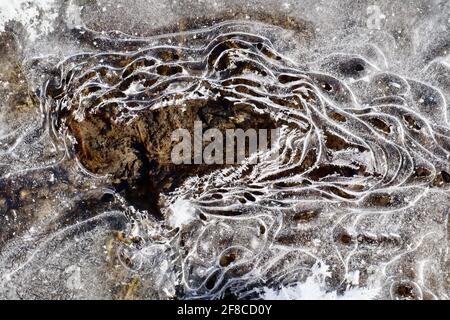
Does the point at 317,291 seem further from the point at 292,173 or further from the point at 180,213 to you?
the point at 180,213

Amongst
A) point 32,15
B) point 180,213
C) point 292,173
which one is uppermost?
point 32,15

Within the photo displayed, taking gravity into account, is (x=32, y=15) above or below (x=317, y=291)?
above

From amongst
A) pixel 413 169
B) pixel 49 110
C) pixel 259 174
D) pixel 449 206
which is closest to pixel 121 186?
pixel 49 110

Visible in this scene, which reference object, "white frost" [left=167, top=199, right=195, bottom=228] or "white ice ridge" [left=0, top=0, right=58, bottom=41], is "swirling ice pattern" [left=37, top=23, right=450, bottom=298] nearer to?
"white frost" [left=167, top=199, right=195, bottom=228]

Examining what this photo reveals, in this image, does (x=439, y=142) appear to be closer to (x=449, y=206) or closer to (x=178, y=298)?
(x=449, y=206)

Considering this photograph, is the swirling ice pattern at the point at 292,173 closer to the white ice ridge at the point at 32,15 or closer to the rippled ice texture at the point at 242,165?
the rippled ice texture at the point at 242,165

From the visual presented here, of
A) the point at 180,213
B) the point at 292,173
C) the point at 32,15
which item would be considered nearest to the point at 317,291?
the point at 292,173
